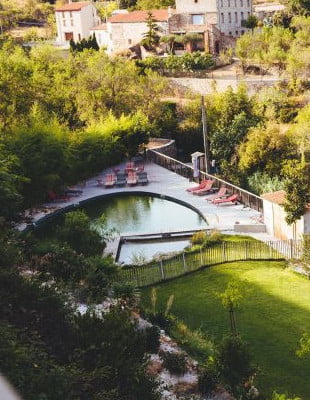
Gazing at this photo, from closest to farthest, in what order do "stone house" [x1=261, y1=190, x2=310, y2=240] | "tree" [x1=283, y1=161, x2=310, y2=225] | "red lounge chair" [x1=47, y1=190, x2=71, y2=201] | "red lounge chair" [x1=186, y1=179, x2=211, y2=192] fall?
"tree" [x1=283, y1=161, x2=310, y2=225]
"stone house" [x1=261, y1=190, x2=310, y2=240]
"red lounge chair" [x1=47, y1=190, x2=71, y2=201]
"red lounge chair" [x1=186, y1=179, x2=211, y2=192]

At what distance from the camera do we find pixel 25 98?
36031 mm

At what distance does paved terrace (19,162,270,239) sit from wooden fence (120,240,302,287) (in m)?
→ 2.56

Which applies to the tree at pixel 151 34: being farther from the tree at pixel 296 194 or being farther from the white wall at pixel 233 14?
the tree at pixel 296 194

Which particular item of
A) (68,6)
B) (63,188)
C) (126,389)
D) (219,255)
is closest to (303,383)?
(126,389)

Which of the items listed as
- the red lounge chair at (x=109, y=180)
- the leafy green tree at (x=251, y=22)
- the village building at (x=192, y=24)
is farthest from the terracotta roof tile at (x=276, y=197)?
the leafy green tree at (x=251, y=22)

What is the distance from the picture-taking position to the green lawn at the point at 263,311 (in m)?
13.7

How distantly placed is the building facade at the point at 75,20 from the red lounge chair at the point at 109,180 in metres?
43.5

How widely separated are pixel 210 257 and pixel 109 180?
12.8 metres

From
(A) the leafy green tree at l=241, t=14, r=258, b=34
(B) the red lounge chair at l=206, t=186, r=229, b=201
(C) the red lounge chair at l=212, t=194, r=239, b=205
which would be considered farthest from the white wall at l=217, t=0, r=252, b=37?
(C) the red lounge chair at l=212, t=194, r=239, b=205

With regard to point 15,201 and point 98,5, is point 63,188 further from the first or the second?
point 98,5

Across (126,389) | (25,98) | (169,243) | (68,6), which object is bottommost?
(169,243)

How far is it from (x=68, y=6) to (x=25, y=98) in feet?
134

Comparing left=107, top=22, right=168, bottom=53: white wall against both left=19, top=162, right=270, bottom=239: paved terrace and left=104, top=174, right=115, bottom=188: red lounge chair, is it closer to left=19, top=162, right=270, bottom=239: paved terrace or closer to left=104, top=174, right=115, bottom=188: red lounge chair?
left=19, top=162, right=270, bottom=239: paved terrace

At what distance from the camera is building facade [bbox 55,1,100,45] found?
72250 mm
